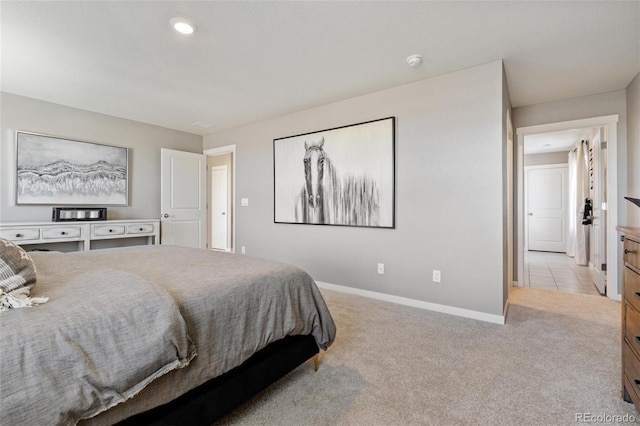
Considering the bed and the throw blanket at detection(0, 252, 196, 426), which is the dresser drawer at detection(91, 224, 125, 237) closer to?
the bed

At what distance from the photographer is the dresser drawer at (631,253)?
1.42 metres

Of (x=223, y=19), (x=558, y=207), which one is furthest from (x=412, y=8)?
(x=558, y=207)

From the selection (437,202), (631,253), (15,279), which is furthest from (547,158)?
(15,279)

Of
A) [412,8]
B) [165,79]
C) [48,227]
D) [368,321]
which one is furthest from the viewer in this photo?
[48,227]

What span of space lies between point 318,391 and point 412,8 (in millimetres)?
2367

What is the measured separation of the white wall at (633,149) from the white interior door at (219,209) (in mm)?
6558

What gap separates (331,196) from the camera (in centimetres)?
357

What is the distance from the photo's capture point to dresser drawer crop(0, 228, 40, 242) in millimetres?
3061

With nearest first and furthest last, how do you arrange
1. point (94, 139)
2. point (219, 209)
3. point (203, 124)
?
point (94, 139), point (203, 124), point (219, 209)

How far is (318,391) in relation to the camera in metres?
1.63

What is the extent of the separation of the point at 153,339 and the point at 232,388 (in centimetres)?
51

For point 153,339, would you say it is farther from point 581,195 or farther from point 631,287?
point 581,195

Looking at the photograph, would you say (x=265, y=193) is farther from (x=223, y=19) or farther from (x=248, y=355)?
(x=248, y=355)

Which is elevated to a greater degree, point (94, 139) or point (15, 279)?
point (94, 139)
